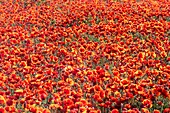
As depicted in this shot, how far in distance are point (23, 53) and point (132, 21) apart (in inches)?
144

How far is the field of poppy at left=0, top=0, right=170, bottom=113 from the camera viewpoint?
5477mm

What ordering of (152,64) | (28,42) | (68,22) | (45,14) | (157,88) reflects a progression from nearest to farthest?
(157,88)
(152,64)
(28,42)
(68,22)
(45,14)

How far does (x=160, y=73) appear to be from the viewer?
6277mm

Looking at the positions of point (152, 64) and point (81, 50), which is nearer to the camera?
point (152, 64)

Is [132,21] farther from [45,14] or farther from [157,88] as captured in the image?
[157,88]

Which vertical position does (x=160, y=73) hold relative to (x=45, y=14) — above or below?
below

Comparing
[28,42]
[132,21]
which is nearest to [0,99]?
[28,42]

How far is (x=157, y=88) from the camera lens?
539cm

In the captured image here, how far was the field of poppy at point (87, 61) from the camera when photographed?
5.48m

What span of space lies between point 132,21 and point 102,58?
267cm

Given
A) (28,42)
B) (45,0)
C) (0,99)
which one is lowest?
(0,99)

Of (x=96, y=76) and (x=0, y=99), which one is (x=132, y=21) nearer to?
(x=96, y=76)

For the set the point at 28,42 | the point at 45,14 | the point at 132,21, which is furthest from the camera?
the point at 45,14

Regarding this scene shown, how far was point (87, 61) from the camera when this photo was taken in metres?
7.41
